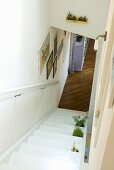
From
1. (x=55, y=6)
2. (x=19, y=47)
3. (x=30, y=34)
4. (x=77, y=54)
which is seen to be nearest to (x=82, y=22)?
(x=55, y=6)

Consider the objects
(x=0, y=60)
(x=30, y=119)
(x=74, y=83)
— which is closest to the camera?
(x=0, y=60)

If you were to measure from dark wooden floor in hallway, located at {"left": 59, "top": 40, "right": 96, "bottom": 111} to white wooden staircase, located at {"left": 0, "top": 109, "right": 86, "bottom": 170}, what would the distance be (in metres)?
2.88

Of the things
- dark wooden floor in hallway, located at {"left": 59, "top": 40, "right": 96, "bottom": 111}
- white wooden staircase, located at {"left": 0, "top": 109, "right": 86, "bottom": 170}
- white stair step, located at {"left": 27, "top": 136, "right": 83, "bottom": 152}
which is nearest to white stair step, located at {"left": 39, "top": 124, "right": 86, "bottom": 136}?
white wooden staircase, located at {"left": 0, "top": 109, "right": 86, "bottom": 170}

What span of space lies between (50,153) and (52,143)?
1.31ft

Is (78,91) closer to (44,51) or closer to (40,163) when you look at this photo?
(44,51)

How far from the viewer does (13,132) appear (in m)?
3.25

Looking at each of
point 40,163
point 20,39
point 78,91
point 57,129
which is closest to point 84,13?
point 20,39

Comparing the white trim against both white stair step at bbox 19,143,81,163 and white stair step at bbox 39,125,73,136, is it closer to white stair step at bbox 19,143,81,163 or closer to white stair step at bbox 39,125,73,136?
white stair step at bbox 19,143,81,163

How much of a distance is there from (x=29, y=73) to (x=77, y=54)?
5848mm

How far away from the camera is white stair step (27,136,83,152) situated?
11.6 ft

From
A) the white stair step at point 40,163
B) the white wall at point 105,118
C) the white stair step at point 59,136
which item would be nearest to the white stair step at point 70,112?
the white stair step at point 59,136

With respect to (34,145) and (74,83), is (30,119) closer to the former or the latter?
(34,145)

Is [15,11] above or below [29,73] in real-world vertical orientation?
above

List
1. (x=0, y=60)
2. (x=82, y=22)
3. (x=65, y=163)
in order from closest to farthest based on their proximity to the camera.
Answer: (x=0, y=60), (x=65, y=163), (x=82, y=22)
